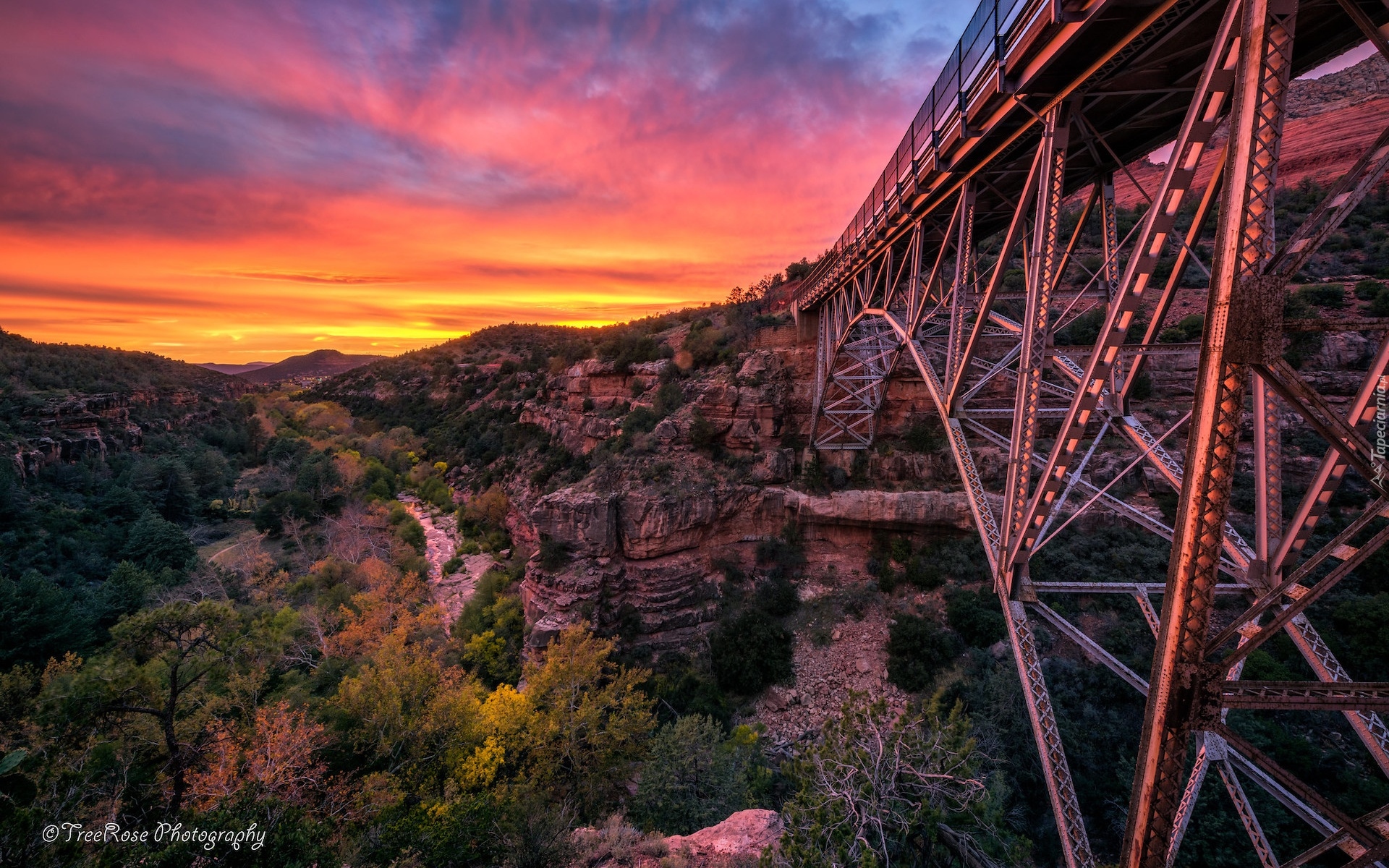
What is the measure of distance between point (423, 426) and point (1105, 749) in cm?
5178

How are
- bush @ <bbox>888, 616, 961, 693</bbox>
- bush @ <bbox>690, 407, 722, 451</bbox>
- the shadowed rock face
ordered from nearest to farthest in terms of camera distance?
1. bush @ <bbox>888, 616, 961, 693</bbox>
2. the shadowed rock face
3. bush @ <bbox>690, 407, 722, 451</bbox>

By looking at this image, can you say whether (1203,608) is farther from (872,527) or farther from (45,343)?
(45,343)

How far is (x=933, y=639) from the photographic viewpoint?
14.7 m

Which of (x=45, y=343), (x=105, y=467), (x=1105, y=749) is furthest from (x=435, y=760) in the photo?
(x=45, y=343)

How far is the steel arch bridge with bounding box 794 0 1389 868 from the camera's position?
2594mm

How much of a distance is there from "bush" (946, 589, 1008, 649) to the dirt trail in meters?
18.5

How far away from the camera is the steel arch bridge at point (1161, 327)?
2.59 m

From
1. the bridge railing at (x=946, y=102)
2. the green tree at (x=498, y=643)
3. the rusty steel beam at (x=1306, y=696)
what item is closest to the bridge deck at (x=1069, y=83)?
the bridge railing at (x=946, y=102)

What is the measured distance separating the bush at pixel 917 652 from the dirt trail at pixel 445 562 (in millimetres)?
16476

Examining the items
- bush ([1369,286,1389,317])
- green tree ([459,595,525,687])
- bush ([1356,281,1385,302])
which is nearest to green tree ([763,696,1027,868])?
green tree ([459,595,525,687])

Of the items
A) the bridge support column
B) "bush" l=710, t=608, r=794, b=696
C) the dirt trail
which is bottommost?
the dirt trail

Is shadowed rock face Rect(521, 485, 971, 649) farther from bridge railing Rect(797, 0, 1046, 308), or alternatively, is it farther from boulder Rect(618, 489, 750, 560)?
bridge railing Rect(797, 0, 1046, 308)

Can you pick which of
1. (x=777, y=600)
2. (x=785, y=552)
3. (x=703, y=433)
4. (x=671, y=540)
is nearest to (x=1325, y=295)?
(x=785, y=552)

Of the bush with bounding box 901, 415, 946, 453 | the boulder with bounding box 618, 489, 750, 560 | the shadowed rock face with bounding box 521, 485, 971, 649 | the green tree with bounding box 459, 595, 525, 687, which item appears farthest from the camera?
the bush with bounding box 901, 415, 946, 453
